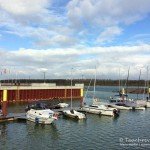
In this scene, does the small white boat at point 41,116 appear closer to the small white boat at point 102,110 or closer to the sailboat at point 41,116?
the sailboat at point 41,116

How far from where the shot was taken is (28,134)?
54.3 metres

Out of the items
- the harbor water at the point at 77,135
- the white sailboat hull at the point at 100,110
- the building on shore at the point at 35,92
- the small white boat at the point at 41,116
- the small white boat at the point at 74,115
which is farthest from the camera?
the building on shore at the point at 35,92

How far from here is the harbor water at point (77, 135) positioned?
47025 millimetres

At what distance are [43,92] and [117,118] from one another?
55.0 m

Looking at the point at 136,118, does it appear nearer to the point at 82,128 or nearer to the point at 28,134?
the point at 82,128

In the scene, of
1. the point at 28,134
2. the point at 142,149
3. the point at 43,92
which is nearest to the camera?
the point at 142,149

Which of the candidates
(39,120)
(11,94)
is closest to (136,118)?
(39,120)

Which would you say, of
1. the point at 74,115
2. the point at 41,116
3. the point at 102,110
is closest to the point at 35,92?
the point at 102,110

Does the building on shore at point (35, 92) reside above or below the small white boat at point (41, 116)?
above

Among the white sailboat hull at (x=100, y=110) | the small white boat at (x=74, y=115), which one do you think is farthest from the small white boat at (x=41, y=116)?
the white sailboat hull at (x=100, y=110)

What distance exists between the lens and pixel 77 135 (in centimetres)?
5422

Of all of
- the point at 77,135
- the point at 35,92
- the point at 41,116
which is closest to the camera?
the point at 77,135

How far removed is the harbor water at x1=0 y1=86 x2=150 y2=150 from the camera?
47.0 m

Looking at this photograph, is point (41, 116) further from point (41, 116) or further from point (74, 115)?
point (74, 115)
